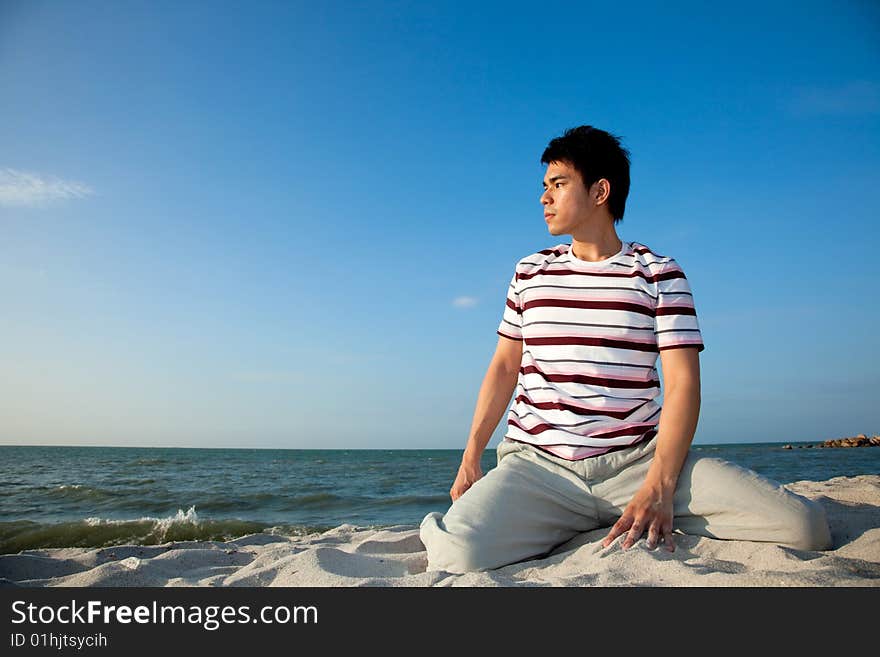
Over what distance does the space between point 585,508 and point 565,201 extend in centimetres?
143

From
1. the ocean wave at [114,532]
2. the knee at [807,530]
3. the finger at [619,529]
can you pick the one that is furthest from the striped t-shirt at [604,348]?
the ocean wave at [114,532]

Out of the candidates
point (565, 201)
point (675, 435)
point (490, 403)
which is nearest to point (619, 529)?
point (675, 435)

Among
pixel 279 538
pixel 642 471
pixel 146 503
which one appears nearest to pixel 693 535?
pixel 642 471

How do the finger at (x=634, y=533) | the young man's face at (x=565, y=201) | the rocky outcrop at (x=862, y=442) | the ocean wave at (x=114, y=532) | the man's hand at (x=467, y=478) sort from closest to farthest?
the finger at (x=634, y=533) → the young man's face at (x=565, y=201) → the man's hand at (x=467, y=478) → the ocean wave at (x=114, y=532) → the rocky outcrop at (x=862, y=442)

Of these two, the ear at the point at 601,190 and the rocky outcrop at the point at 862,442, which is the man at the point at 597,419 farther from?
the rocky outcrop at the point at 862,442

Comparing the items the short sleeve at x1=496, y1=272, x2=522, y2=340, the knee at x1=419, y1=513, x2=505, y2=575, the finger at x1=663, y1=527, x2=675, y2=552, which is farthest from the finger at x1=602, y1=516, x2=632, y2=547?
the short sleeve at x1=496, y1=272, x2=522, y2=340

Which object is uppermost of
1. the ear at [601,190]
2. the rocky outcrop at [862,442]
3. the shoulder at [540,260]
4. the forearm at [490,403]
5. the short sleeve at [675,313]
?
the ear at [601,190]

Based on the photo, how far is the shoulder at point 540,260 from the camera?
3.13 m

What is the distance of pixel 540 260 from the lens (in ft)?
10.4

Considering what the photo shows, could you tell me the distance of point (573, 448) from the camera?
8.98 feet

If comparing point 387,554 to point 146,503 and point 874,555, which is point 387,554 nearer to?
point 874,555

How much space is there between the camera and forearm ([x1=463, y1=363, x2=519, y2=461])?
10.3 feet

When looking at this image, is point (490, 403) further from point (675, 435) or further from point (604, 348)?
point (675, 435)
